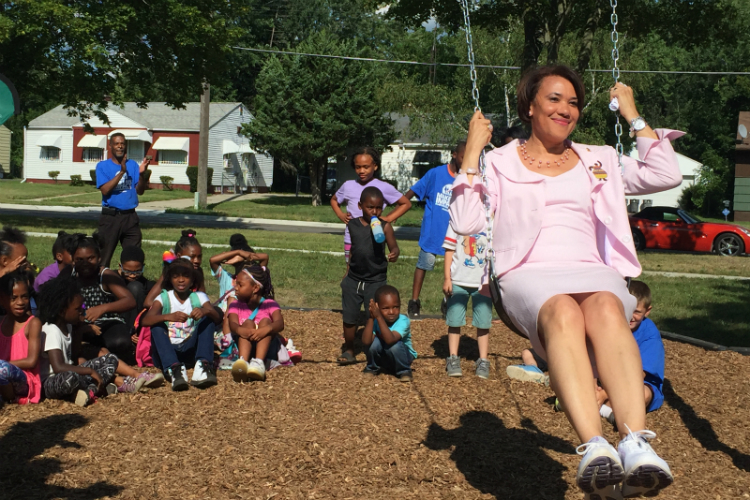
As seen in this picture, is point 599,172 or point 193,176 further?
point 193,176

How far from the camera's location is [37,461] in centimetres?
421

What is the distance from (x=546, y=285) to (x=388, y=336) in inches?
107

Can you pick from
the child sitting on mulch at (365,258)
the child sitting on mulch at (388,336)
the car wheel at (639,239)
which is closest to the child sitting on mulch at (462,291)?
the child sitting on mulch at (388,336)

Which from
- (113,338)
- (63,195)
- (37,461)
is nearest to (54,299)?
(113,338)

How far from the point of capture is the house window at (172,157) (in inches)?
1802

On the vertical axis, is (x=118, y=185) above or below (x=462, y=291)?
above

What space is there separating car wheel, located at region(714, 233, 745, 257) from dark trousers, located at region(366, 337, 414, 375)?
54.8 ft

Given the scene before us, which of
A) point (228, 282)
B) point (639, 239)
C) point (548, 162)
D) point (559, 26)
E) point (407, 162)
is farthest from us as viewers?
point (407, 162)

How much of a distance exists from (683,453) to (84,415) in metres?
3.64

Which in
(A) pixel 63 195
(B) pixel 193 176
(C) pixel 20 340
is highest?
(B) pixel 193 176

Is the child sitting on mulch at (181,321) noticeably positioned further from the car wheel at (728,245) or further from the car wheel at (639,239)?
the car wheel at (728,245)

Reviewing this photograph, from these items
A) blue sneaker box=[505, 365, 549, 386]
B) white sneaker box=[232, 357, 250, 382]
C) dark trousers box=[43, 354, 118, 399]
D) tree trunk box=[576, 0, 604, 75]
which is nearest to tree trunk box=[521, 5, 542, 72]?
tree trunk box=[576, 0, 604, 75]

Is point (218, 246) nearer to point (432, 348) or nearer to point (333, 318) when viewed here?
point (333, 318)

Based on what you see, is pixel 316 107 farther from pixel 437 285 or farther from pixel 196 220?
pixel 437 285
